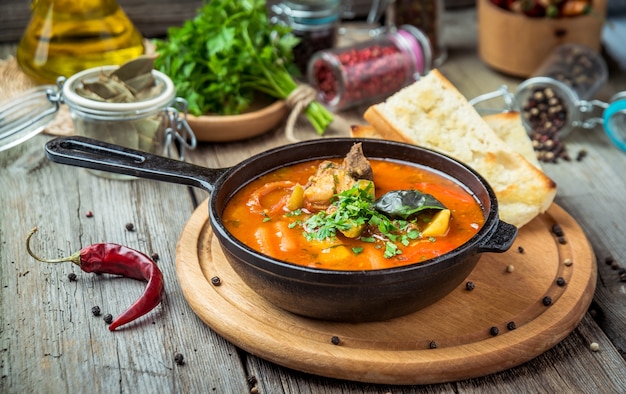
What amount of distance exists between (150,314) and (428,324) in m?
1.05

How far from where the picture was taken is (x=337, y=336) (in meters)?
2.70

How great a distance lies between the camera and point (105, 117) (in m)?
3.73

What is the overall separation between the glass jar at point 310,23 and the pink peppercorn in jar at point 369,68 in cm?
23

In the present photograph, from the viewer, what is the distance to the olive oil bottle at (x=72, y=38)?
433 centimetres

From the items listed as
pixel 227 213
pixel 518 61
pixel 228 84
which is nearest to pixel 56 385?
pixel 227 213

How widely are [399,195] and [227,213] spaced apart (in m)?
0.67

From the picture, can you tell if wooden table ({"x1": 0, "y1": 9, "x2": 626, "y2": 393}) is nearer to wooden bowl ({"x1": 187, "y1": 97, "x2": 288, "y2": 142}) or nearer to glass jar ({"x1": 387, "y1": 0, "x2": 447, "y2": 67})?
wooden bowl ({"x1": 187, "y1": 97, "x2": 288, "y2": 142})

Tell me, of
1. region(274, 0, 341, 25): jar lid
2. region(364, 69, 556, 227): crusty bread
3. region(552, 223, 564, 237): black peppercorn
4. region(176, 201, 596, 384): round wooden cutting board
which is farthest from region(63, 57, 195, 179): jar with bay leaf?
region(552, 223, 564, 237): black peppercorn

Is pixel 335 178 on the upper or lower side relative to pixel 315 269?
lower

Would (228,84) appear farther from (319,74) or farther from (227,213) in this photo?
(227,213)

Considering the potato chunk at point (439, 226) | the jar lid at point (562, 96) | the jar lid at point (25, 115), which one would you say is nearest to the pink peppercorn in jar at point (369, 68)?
the jar lid at point (562, 96)

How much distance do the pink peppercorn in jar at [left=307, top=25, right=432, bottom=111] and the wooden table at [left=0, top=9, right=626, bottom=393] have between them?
76 cm

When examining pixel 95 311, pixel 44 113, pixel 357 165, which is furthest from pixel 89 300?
pixel 44 113

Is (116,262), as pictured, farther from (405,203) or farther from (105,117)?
(405,203)
